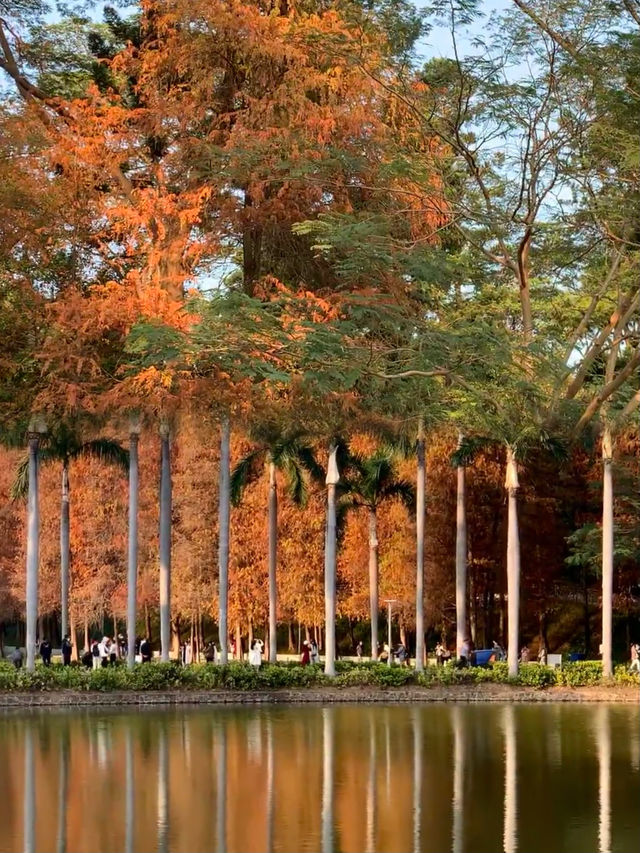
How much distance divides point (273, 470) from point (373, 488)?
301cm

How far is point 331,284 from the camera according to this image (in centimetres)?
2339

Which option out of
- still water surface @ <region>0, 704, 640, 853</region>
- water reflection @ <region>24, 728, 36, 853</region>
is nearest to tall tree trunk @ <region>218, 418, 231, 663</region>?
still water surface @ <region>0, 704, 640, 853</region>

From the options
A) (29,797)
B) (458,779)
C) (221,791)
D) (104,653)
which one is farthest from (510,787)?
(104,653)

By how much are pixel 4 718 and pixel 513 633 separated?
12.5 metres

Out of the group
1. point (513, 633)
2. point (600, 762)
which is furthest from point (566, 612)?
point (600, 762)

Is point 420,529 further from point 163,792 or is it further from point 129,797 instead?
point 129,797

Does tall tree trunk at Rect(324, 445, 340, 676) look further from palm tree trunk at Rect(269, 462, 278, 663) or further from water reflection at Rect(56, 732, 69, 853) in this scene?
water reflection at Rect(56, 732, 69, 853)

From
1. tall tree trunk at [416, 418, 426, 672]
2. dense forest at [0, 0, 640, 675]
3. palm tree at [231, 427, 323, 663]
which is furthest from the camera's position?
palm tree at [231, 427, 323, 663]

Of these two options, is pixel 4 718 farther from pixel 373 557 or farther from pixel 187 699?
pixel 373 557

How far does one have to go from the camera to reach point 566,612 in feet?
174

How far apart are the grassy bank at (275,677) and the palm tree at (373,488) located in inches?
174

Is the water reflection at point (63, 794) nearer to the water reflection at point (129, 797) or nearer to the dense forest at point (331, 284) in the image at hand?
the water reflection at point (129, 797)

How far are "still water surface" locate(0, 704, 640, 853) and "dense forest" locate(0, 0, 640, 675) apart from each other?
4.51m

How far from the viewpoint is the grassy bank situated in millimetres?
→ 29828
